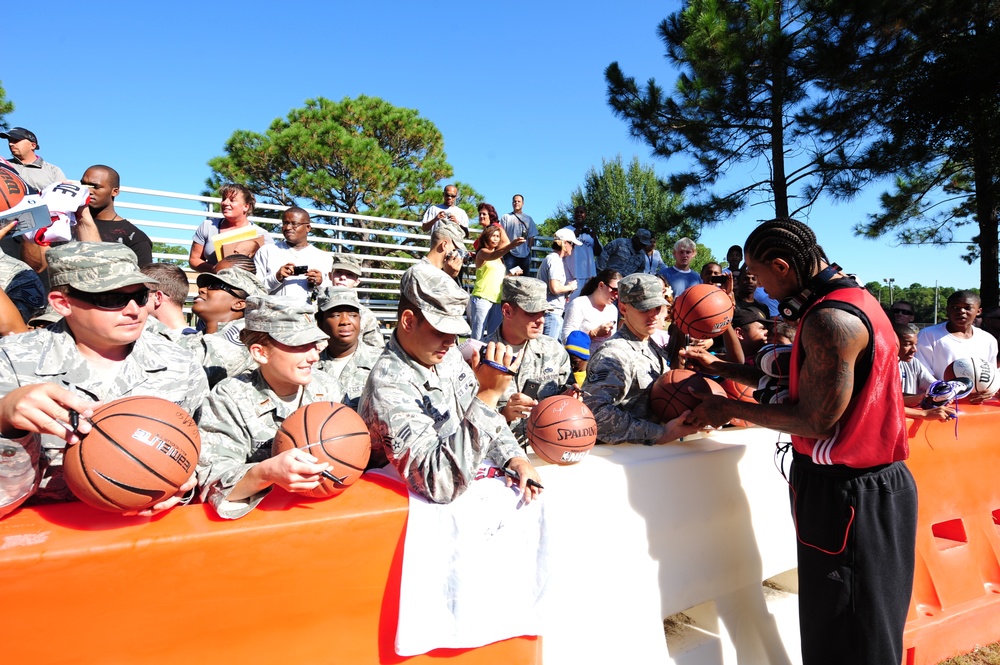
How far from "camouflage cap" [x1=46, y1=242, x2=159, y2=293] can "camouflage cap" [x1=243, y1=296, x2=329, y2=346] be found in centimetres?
60

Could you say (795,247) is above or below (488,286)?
below

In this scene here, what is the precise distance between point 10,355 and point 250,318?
100 cm

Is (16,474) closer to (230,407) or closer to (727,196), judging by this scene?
(230,407)

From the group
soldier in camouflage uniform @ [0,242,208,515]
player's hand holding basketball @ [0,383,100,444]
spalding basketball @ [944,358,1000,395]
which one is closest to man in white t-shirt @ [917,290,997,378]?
spalding basketball @ [944,358,1000,395]

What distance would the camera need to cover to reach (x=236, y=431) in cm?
296

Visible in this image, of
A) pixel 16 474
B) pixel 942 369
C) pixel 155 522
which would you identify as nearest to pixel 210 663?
pixel 155 522

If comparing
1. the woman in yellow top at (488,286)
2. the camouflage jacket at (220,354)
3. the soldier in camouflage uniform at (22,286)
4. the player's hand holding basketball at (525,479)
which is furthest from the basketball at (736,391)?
the soldier in camouflage uniform at (22,286)

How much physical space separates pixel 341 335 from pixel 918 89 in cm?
1493

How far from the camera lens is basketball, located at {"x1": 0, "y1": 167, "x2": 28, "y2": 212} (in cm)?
396

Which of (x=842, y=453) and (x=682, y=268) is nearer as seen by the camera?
(x=842, y=453)

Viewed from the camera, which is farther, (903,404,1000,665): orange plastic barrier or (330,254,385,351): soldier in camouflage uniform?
(330,254,385,351): soldier in camouflage uniform

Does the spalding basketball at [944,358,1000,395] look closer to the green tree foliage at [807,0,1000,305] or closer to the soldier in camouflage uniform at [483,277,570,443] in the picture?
the soldier in camouflage uniform at [483,277,570,443]

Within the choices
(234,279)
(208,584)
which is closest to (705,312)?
(208,584)

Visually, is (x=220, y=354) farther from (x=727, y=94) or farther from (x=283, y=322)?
(x=727, y=94)
